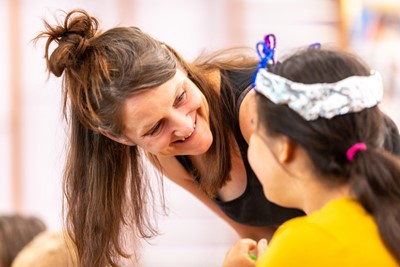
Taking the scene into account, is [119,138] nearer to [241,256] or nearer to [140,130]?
[140,130]

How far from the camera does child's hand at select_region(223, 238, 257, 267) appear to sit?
1460 millimetres

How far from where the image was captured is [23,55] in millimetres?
4074

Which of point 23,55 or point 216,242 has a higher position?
point 23,55

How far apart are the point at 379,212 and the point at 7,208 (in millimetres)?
3235

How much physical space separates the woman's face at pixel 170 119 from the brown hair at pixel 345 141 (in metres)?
0.35

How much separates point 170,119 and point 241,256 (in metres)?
0.31

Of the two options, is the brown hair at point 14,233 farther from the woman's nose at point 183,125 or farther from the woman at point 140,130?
the woman's nose at point 183,125

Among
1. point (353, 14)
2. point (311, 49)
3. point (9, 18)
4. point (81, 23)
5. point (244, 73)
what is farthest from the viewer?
point (9, 18)

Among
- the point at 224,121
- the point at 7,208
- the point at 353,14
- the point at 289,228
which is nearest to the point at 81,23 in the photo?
the point at 224,121

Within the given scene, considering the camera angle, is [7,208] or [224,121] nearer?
[224,121]

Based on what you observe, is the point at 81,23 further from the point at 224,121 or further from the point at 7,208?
the point at 7,208

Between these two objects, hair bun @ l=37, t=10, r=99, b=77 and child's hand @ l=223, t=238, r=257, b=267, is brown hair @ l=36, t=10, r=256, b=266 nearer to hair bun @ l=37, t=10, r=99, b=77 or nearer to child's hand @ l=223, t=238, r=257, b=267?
hair bun @ l=37, t=10, r=99, b=77

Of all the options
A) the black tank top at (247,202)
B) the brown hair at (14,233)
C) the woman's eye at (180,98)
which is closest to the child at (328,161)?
the woman's eye at (180,98)

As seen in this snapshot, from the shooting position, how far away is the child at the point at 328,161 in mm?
1145
